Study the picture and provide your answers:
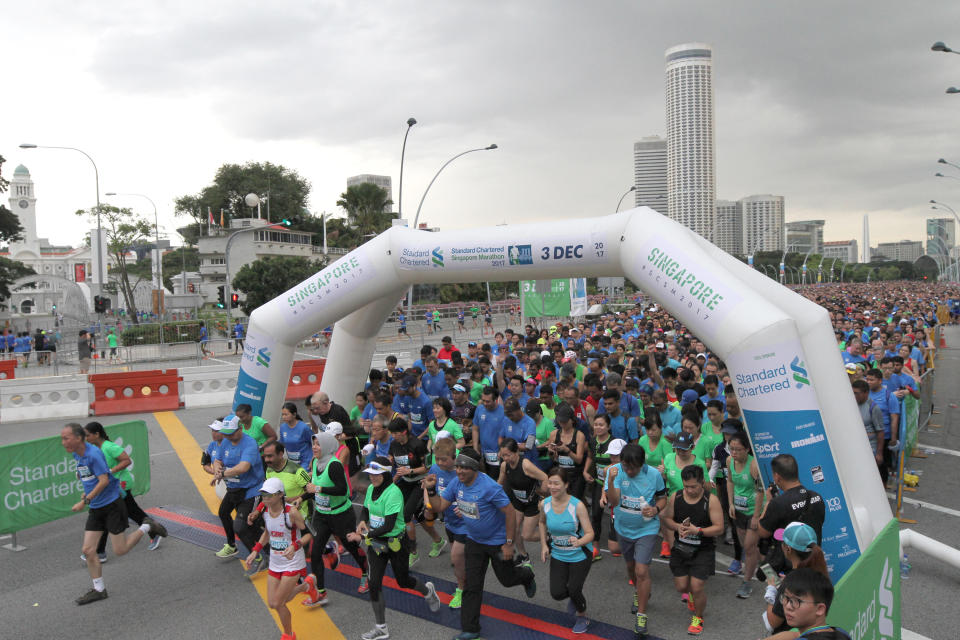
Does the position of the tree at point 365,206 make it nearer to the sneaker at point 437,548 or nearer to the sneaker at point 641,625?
the sneaker at point 437,548

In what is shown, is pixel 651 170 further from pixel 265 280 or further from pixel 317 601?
pixel 317 601

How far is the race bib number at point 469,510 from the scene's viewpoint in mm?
5715

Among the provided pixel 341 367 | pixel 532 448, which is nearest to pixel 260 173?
pixel 341 367

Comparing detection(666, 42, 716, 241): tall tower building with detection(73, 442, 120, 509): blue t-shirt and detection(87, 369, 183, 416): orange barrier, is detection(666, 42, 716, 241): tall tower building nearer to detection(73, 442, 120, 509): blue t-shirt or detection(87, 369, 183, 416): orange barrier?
detection(87, 369, 183, 416): orange barrier

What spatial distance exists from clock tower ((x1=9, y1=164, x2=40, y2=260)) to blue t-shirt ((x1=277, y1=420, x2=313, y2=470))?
143181 millimetres

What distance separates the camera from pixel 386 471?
19.3ft

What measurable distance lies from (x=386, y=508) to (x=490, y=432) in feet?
7.65

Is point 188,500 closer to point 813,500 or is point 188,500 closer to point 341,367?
point 341,367

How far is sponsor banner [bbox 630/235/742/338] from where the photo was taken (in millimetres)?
6406

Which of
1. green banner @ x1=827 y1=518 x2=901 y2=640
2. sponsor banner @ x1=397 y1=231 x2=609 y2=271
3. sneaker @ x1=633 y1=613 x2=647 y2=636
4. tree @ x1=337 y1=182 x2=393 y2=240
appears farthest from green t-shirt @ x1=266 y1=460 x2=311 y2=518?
tree @ x1=337 y1=182 x2=393 y2=240

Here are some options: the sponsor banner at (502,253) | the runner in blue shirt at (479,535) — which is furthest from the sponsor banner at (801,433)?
the sponsor banner at (502,253)

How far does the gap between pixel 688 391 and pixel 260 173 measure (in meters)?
73.2

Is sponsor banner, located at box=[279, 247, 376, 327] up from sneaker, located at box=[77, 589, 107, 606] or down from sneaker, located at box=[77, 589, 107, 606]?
up

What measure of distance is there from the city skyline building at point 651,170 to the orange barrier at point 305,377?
392 ft
